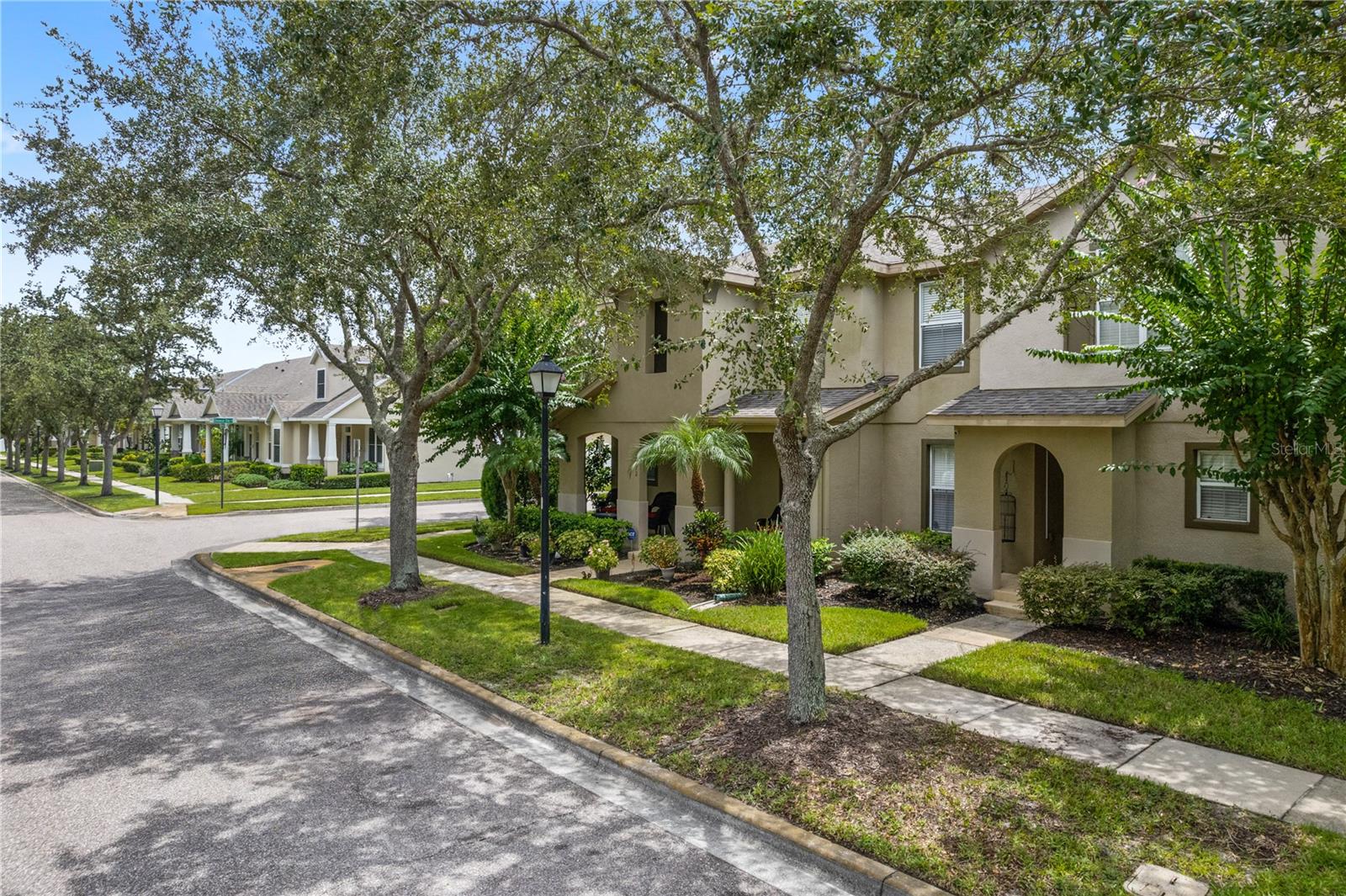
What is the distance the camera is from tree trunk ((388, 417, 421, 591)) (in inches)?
496

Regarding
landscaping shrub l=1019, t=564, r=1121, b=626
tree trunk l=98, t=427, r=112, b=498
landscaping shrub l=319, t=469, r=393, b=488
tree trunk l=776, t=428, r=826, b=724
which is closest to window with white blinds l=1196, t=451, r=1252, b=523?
landscaping shrub l=1019, t=564, r=1121, b=626

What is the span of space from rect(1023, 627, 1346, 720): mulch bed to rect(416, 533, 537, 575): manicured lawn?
365 inches

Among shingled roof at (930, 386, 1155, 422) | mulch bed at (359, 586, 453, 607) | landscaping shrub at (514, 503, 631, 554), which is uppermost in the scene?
shingled roof at (930, 386, 1155, 422)

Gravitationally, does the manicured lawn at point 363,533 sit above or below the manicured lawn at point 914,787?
above

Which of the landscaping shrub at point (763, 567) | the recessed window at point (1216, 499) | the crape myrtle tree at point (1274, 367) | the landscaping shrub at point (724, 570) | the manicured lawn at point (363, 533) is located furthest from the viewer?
the manicured lawn at point (363, 533)

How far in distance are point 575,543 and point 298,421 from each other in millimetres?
29473

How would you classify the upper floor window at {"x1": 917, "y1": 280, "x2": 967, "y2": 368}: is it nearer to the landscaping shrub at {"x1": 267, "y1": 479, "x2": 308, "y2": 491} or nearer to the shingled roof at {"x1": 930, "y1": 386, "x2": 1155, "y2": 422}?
the shingled roof at {"x1": 930, "y1": 386, "x2": 1155, "y2": 422}

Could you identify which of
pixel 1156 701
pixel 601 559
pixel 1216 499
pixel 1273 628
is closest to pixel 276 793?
pixel 1156 701

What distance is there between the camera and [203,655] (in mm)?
9664

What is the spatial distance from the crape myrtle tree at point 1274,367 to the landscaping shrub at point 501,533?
12.4 meters

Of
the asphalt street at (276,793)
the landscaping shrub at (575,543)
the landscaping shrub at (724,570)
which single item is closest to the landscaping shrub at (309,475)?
the landscaping shrub at (575,543)

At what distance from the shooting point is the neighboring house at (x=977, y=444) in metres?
10.9

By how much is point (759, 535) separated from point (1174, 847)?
8.14 meters

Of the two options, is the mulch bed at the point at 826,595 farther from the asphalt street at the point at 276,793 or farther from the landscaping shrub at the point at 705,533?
the asphalt street at the point at 276,793
